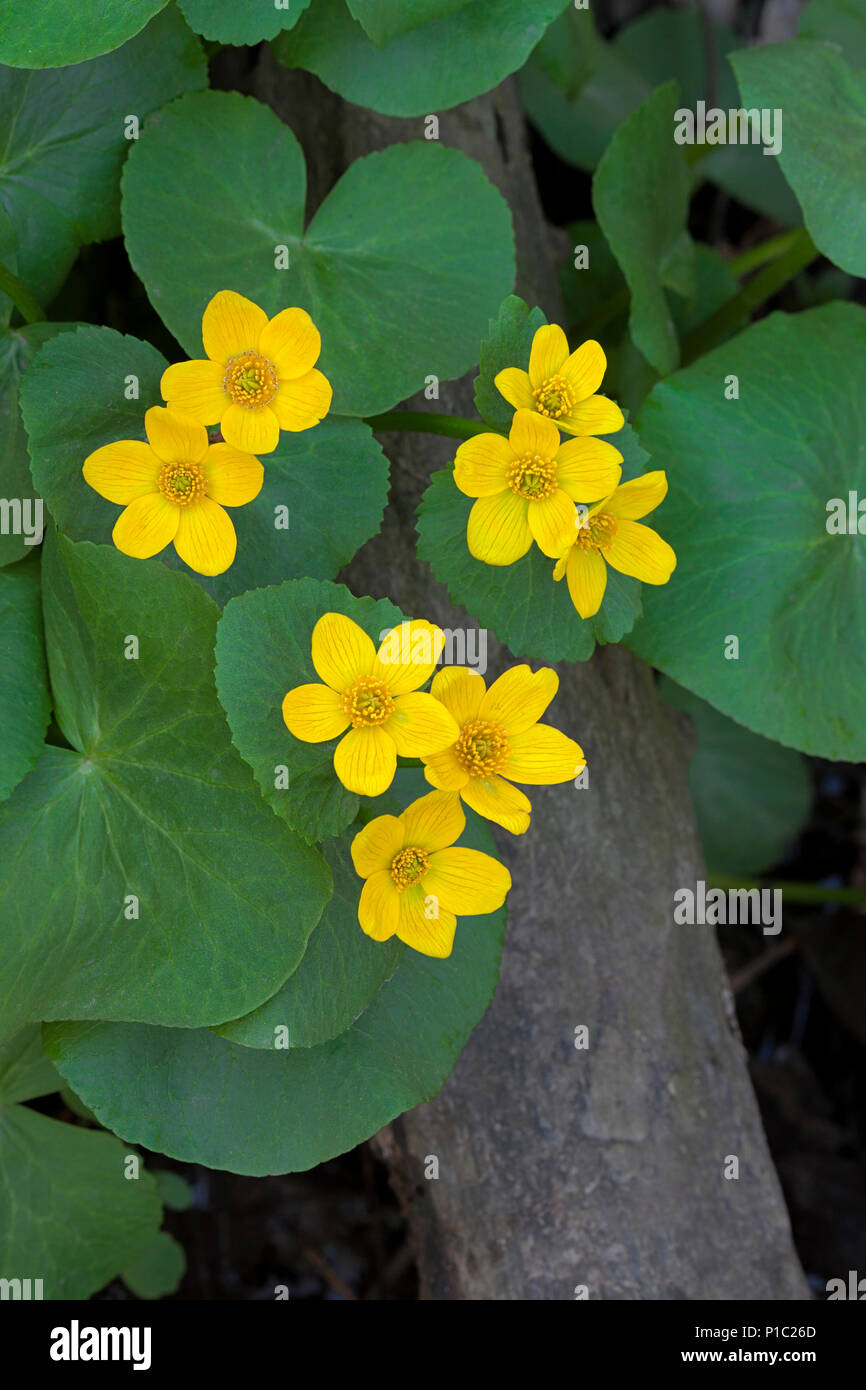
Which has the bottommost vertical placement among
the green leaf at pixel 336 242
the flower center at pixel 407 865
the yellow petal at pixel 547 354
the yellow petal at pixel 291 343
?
the flower center at pixel 407 865

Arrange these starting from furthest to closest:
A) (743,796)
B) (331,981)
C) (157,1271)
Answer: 1. (743,796)
2. (157,1271)
3. (331,981)

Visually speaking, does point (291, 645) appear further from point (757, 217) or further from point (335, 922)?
point (757, 217)

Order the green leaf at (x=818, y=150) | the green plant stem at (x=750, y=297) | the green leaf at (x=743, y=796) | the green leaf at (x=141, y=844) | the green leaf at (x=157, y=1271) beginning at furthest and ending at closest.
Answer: the green leaf at (x=743, y=796), the green leaf at (x=157, y=1271), the green plant stem at (x=750, y=297), the green leaf at (x=818, y=150), the green leaf at (x=141, y=844)

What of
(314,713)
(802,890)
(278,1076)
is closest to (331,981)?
(278,1076)

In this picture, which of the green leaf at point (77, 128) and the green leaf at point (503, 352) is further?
the green leaf at point (77, 128)

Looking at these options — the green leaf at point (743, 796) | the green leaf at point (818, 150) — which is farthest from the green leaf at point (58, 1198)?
the green leaf at point (818, 150)

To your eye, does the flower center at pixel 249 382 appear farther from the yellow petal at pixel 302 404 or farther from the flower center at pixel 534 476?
the flower center at pixel 534 476

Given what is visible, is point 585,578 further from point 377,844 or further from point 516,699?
point 377,844
